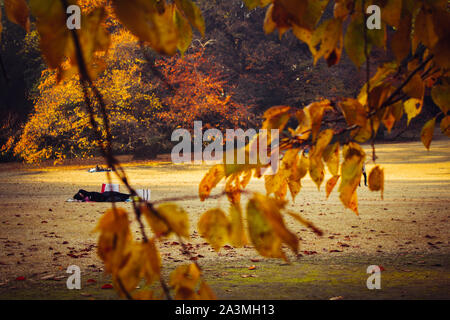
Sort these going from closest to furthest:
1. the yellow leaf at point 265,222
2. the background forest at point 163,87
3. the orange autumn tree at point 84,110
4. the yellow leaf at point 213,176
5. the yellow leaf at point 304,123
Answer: the yellow leaf at point 265,222
the yellow leaf at point 304,123
the yellow leaf at point 213,176
the orange autumn tree at point 84,110
the background forest at point 163,87

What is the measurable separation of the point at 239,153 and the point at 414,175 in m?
12.9

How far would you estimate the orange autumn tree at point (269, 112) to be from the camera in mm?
626

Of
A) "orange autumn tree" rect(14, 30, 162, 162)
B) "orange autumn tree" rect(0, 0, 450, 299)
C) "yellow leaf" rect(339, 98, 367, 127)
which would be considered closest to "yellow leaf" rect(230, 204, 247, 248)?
"orange autumn tree" rect(0, 0, 450, 299)

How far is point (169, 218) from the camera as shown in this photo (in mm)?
644

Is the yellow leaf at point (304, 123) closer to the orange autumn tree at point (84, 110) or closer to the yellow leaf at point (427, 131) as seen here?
the yellow leaf at point (427, 131)

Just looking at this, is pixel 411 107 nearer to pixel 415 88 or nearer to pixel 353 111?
pixel 415 88

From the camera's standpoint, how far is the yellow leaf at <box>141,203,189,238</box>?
0.64 m

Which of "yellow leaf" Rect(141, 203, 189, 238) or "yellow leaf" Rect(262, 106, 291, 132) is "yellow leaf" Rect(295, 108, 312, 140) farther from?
"yellow leaf" Rect(141, 203, 189, 238)

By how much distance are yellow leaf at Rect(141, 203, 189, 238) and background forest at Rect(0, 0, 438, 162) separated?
15223 millimetres

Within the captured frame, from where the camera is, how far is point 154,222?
26.6 inches

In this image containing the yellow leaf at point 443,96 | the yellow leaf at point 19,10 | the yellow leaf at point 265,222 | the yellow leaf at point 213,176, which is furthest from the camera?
the yellow leaf at point 443,96

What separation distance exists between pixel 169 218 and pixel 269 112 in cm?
60

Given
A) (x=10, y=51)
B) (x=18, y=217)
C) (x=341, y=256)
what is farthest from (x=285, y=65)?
(x=341, y=256)

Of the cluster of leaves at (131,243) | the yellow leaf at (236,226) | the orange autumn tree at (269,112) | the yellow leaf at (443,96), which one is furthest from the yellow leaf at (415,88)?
the cluster of leaves at (131,243)
